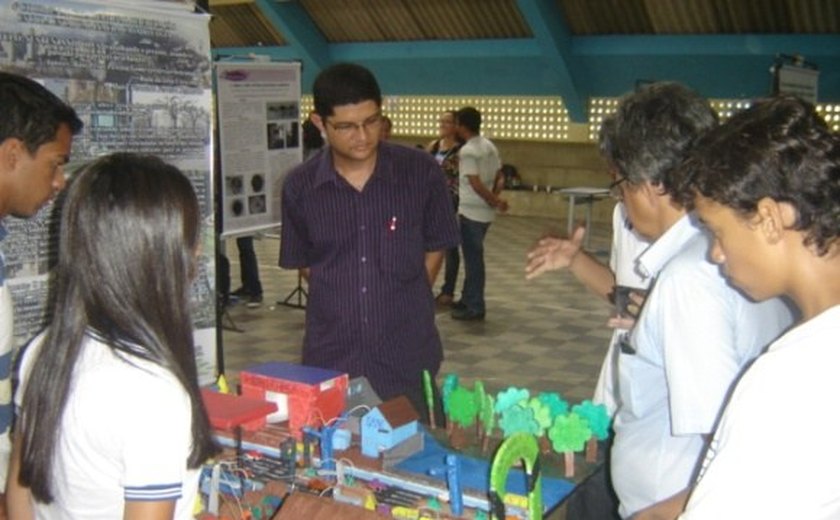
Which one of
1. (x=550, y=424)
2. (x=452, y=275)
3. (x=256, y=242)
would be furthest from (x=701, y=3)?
(x=550, y=424)

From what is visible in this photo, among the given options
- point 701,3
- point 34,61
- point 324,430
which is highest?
point 701,3

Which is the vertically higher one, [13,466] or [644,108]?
[644,108]

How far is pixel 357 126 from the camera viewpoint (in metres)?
2.48

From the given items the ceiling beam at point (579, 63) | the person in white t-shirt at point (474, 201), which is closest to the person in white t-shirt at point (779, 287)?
the person in white t-shirt at point (474, 201)

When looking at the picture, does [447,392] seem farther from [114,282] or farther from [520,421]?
[114,282]

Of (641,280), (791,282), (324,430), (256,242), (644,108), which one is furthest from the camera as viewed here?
(256,242)

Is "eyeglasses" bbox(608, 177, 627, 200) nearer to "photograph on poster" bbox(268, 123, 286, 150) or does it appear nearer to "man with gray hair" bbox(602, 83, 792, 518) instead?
"man with gray hair" bbox(602, 83, 792, 518)

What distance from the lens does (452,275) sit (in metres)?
6.62

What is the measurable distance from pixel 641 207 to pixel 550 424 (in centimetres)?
52

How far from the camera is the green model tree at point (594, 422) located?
188 cm

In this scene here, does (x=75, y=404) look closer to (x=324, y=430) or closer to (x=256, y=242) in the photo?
(x=324, y=430)

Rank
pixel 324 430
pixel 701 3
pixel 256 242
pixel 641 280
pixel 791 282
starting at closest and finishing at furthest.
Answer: pixel 791 282 → pixel 324 430 → pixel 641 280 → pixel 701 3 → pixel 256 242

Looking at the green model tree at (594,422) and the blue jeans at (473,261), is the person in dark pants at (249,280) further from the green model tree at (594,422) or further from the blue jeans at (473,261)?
the green model tree at (594,422)

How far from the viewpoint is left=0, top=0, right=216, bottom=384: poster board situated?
90.0 inches
